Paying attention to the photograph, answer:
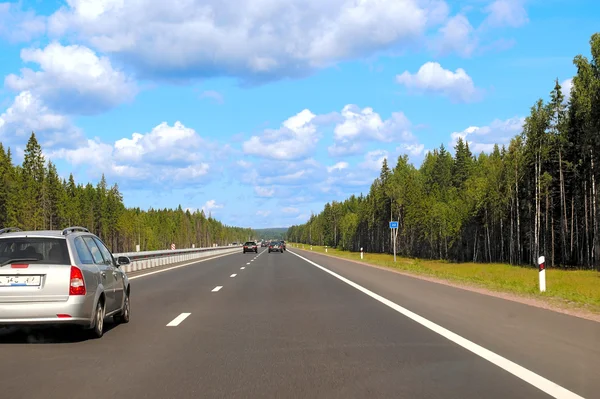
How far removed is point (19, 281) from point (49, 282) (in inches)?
15.8

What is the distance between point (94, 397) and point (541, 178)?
57256mm

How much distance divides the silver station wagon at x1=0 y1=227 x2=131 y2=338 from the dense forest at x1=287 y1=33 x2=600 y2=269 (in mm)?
43349

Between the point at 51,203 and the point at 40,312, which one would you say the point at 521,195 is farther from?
the point at 51,203

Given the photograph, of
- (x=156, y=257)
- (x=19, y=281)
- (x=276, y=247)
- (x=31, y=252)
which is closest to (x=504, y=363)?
(x=19, y=281)

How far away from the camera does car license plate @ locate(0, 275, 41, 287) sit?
835 centimetres

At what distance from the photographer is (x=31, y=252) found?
8.89 meters

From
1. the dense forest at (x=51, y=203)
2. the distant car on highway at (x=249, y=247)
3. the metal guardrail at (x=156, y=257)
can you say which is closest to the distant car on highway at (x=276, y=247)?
the distant car on highway at (x=249, y=247)

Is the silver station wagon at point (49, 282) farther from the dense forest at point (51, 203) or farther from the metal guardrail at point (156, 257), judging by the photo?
the dense forest at point (51, 203)

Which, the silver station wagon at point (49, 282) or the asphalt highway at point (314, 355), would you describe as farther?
the silver station wagon at point (49, 282)

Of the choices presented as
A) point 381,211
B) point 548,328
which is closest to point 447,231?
point 381,211

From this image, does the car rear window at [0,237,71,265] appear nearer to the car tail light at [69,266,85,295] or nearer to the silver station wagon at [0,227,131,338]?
the silver station wagon at [0,227,131,338]

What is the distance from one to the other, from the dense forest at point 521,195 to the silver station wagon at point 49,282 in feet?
142

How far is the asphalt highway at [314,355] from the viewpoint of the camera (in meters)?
5.94

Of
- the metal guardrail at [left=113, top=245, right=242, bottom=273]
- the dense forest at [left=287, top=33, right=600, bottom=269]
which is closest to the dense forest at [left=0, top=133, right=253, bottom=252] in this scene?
the metal guardrail at [left=113, top=245, right=242, bottom=273]
